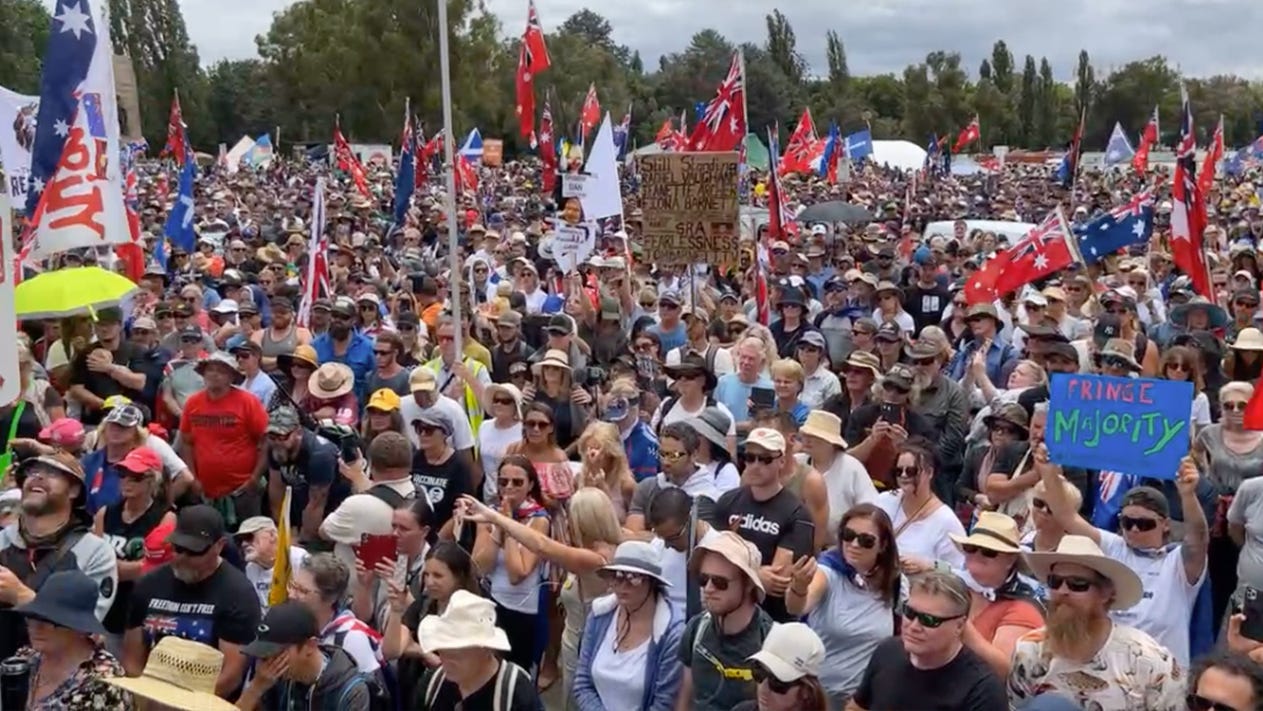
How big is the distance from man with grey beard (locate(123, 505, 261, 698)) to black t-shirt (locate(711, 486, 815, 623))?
6.04 ft

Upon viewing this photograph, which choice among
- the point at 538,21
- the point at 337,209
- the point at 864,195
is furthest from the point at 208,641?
the point at 864,195

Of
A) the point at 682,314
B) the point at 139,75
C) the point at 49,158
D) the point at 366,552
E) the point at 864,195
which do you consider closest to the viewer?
the point at 366,552

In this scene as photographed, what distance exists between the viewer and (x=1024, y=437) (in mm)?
6336

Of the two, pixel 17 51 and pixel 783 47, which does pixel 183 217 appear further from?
pixel 783 47

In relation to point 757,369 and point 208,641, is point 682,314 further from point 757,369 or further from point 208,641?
point 208,641

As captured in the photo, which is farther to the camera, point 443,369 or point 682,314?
point 682,314

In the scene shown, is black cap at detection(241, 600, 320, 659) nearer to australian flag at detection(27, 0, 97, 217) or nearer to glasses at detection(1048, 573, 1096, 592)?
glasses at detection(1048, 573, 1096, 592)

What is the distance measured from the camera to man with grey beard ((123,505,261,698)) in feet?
15.0

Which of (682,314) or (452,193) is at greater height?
(452,193)

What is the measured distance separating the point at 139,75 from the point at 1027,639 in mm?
73126

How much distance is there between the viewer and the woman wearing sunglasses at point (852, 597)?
457 cm

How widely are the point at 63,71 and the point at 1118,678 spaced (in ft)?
22.2

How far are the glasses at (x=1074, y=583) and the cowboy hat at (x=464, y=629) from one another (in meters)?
1.69

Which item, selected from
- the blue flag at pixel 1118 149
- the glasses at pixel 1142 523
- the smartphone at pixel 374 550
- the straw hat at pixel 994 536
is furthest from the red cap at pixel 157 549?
the blue flag at pixel 1118 149
